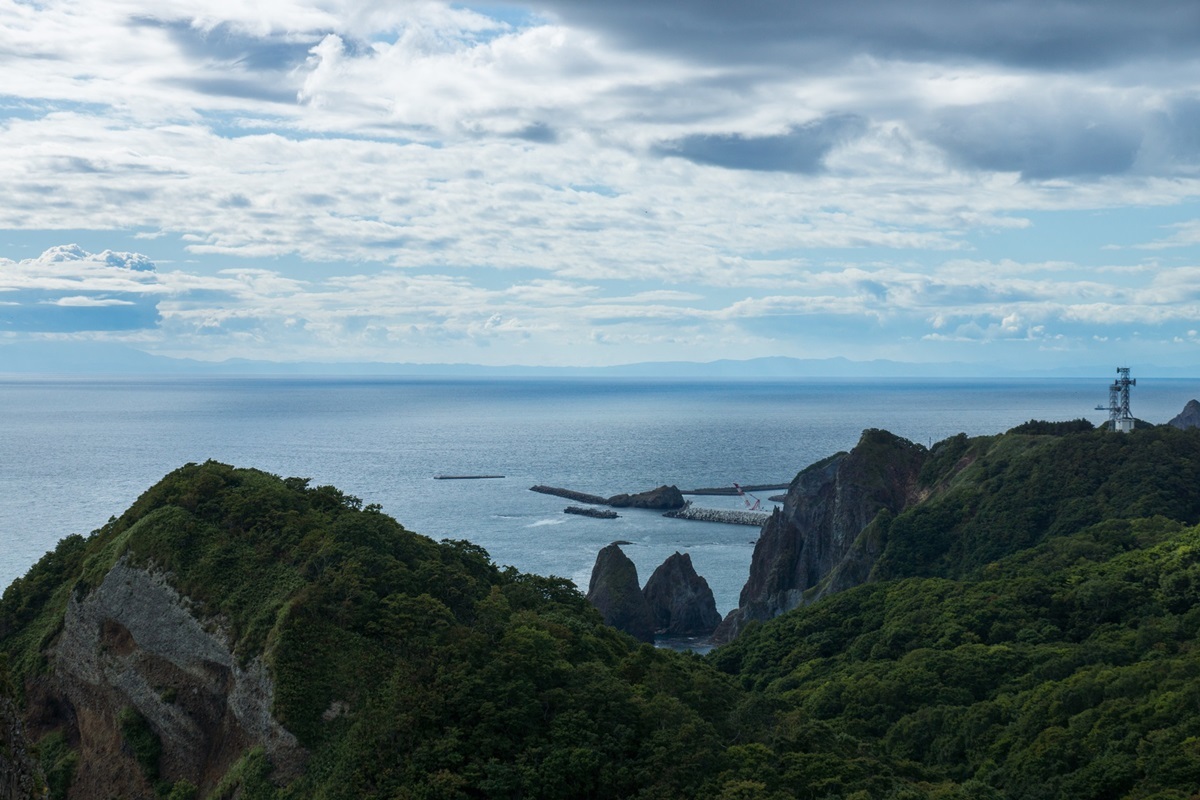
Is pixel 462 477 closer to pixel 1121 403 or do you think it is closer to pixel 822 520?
pixel 822 520

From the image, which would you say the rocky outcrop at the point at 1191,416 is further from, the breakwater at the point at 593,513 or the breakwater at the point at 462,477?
the breakwater at the point at 462,477

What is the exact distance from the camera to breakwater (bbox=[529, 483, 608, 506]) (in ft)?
520

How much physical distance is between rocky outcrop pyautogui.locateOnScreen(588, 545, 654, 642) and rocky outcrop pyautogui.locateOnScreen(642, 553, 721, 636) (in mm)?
2133

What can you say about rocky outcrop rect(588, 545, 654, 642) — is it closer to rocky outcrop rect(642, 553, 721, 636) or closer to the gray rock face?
rocky outcrop rect(642, 553, 721, 636)

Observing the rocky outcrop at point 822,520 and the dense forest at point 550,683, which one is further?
the rocky outcrop at point 822,520

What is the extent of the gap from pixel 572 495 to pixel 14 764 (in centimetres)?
14309

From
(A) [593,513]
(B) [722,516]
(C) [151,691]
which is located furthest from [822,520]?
(C) [151,691]

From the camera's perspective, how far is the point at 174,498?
4206 cm

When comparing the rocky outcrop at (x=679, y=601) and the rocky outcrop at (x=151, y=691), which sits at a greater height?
the rocky outcrop at (x=151, y=691)

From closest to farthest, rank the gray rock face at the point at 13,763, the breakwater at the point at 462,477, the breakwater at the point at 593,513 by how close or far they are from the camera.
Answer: the gray rock face at the point at 13,763 < the breakwater at the point at 593,513 < the breakwater at the point at 462,477

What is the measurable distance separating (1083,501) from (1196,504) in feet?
24.3

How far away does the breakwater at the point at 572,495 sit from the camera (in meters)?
158

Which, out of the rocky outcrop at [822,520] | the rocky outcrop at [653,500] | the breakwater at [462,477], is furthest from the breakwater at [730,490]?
the rocky outcrop at [822,520]

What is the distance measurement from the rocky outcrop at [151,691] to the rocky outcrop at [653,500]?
118 meters
